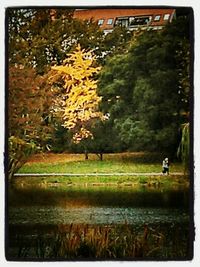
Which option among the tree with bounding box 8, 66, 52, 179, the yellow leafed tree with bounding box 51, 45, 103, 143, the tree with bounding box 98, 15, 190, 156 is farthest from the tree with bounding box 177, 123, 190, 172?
the tree with bounding box 8, 66, 52, 179

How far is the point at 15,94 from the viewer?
1450 millimetres

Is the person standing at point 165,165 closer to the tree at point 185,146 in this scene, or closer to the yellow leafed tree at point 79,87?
the tree at point 185,146

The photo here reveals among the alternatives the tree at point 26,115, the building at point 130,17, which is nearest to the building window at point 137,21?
the building at point 130,17

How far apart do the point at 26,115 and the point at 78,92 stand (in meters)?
0.13

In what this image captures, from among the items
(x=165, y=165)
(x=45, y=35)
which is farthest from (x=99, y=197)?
(x=45, y=35)

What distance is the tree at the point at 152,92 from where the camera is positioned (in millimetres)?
1448

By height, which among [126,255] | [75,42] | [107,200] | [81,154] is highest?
[75,42]

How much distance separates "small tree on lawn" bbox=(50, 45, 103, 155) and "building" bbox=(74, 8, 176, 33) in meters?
0.08

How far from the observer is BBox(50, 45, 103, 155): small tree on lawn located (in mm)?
1462

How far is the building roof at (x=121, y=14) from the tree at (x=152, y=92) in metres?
0.02

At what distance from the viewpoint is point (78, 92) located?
147cm

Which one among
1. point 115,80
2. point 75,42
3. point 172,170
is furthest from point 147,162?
point 75,42
